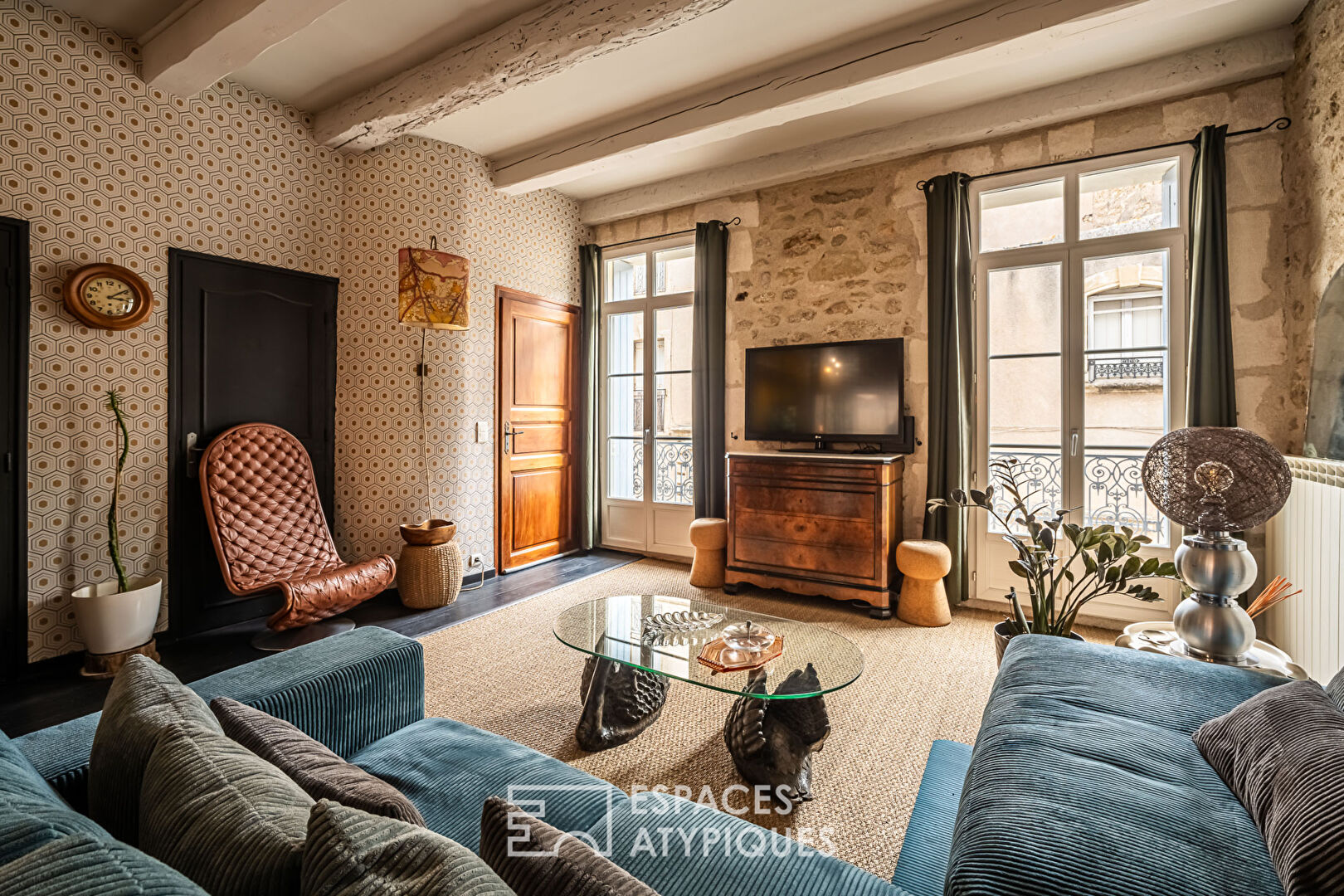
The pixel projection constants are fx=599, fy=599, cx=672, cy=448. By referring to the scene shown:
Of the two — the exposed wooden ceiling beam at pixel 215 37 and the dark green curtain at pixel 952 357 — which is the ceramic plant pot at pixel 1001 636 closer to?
the dark green curtain at pixel 952 357

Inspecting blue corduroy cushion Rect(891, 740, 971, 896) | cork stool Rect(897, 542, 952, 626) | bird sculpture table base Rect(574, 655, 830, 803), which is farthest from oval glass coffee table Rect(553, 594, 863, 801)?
cork stool Rect(897, 542, 952, 626)

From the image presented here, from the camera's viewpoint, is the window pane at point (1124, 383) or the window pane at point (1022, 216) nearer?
the window pane at point (1124, 383)

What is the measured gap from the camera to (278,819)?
0.67 m

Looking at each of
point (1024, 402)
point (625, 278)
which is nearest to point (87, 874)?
point (1024, 402)

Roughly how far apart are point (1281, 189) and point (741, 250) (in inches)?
117

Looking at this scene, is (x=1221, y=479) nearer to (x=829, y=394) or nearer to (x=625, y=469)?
(x=829, y=394)

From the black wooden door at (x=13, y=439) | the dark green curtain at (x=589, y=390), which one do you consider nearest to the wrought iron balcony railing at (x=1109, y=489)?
the dark green curtain at (x=589, y=390)

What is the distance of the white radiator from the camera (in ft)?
7.22

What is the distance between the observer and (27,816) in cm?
60

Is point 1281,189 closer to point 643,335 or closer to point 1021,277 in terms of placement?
point 1021,277

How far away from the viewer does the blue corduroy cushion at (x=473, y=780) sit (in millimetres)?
1145

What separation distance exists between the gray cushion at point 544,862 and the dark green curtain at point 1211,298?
146 inches

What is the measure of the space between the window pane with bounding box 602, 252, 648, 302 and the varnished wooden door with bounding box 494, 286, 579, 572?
1.21 ft

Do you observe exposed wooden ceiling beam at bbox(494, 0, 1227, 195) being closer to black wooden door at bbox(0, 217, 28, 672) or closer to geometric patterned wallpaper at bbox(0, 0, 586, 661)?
geometric patterned wallpaper at bbox(0, 0, 586, 661)
